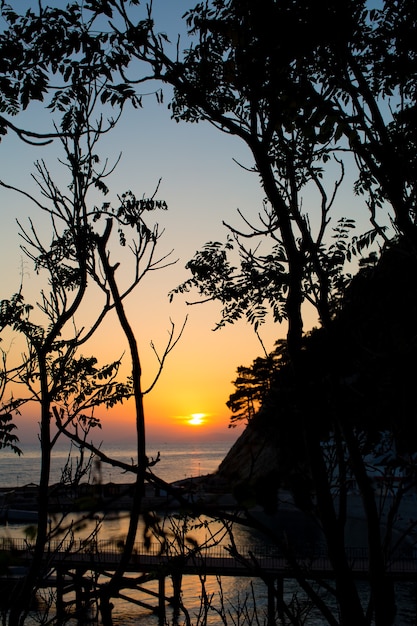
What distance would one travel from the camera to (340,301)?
7316 mm

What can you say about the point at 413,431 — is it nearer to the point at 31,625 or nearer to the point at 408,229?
the point at 408,229

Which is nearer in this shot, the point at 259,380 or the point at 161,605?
the point at 259,380

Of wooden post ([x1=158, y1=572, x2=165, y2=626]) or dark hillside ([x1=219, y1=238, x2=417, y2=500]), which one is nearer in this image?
wooden post ([x1=158, y1=572, x2=165, y2=626])

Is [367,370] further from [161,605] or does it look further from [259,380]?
[161,605]

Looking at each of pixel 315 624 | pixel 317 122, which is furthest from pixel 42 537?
pixel 315 624

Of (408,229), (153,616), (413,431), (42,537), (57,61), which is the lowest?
(153,616)

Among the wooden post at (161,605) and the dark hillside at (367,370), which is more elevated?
the dark hillside at (367,370)

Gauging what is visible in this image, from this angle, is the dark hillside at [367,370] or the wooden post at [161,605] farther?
the dark hillside at [367,370]

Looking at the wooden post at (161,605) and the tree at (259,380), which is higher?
the tree at (259,380)

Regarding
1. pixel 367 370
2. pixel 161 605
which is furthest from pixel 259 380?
pixel 161 605

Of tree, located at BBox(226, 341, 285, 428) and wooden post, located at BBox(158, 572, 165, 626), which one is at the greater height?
tree, located at BBox(226, 341, 285, 428)

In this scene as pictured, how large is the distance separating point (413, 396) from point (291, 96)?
3848mm

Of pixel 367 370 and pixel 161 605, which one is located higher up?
pixel 367 370

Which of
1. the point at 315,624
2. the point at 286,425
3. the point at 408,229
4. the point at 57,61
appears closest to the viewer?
the point at 408,229
